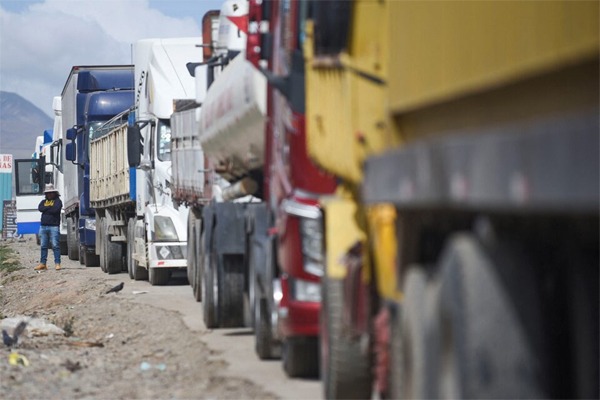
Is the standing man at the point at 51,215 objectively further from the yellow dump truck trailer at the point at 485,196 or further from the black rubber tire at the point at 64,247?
the yellow dump truck trailer at the point at 485,196

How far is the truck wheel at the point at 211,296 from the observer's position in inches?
561

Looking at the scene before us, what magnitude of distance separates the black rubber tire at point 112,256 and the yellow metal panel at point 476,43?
71.2 feet

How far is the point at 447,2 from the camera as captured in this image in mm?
5211

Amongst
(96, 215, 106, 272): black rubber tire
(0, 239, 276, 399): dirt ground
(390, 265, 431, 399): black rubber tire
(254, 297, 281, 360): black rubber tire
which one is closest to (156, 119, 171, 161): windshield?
(0, 239, 276, 399): dirt ground

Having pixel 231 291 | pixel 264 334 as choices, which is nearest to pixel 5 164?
pixel 231 291

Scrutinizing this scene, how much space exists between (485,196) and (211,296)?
10.5 metres

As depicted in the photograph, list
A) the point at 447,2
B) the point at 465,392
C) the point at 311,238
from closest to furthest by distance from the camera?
the point at 465,392 < the point at 447,2 < the point at 311,238

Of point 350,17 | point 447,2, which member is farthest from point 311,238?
point 447,2

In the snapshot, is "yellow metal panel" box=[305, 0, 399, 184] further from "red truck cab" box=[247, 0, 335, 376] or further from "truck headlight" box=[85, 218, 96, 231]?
"truck headlight" box=[85, 218, 96, 231]

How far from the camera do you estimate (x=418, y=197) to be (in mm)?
4770

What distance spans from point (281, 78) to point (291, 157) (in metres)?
0.59

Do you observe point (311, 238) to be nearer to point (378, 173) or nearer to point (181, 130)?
point (378, 173)

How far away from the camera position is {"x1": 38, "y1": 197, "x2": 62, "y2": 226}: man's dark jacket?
29.5 meters

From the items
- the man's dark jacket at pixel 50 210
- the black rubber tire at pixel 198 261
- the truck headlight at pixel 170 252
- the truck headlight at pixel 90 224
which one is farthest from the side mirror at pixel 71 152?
the black rubber tire at pixel 198 261
